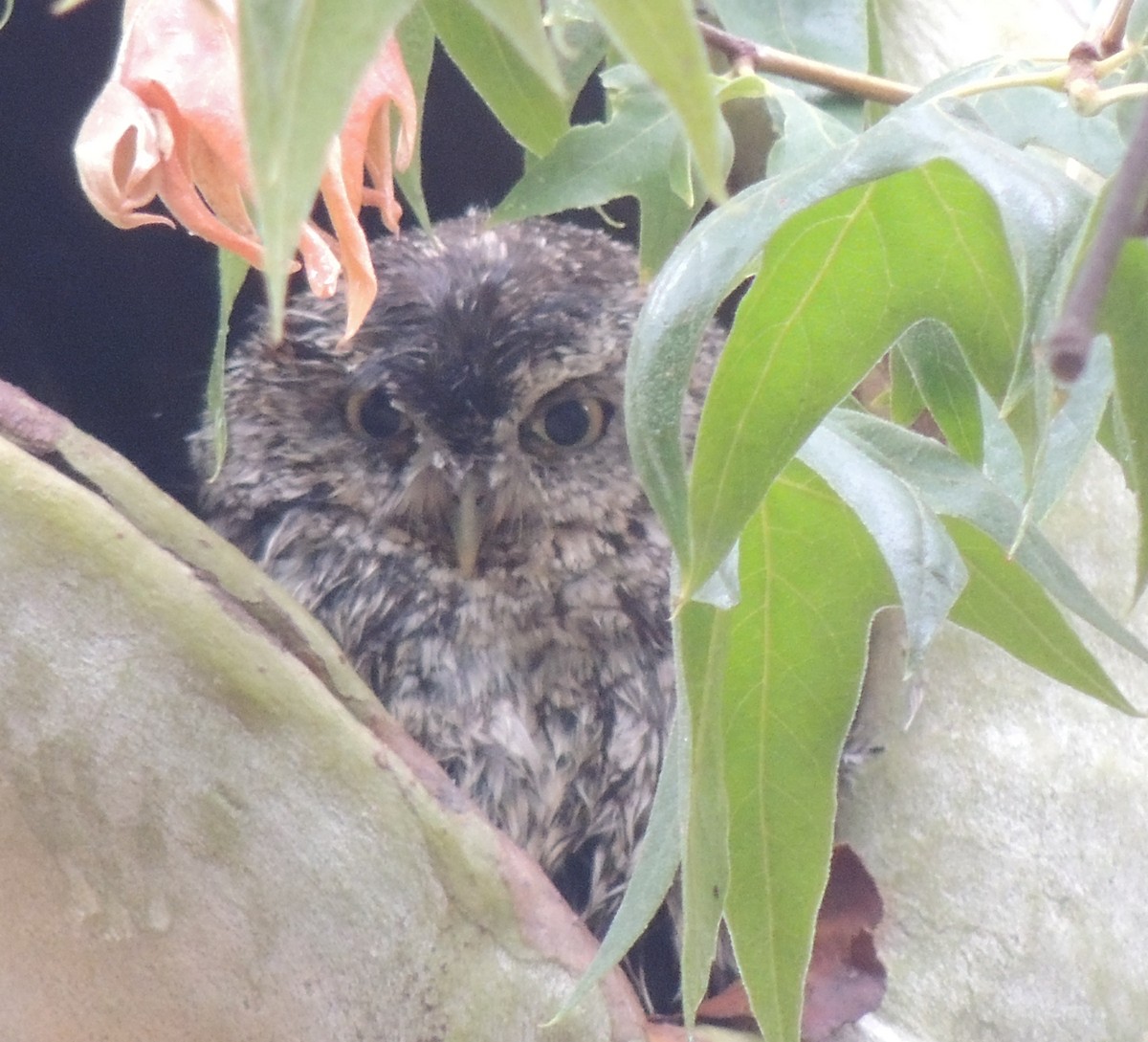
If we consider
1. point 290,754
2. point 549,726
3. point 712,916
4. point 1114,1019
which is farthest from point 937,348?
point 549,726

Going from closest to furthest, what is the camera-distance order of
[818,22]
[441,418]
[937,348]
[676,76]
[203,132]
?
[676,76] → [203,132] → [937,348] → [818,22] → [441,418]

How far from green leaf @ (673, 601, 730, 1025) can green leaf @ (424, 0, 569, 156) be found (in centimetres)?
31

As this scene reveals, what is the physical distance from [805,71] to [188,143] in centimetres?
47

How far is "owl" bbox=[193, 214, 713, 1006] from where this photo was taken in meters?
1.35

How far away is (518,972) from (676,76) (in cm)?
67

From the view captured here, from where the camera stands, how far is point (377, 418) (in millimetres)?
1401

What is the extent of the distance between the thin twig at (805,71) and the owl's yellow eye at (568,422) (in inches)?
20.1

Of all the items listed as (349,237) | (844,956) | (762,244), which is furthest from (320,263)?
(844,956)

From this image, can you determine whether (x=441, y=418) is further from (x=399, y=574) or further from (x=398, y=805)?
(x=398, y=805)

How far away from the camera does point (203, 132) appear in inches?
22.1

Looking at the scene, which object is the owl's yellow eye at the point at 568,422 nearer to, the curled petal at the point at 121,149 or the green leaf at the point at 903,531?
the green leaf at the point at 903,531

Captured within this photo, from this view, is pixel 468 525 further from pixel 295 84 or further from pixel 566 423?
pixel 295 84

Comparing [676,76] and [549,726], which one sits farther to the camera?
[549,726]

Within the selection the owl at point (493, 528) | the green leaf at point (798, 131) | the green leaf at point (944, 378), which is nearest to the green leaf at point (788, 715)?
the green leaf at point (944, 378)
